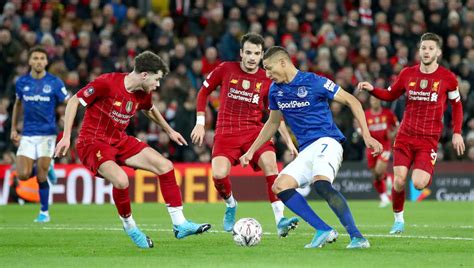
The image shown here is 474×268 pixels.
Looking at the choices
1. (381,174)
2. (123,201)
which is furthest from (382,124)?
(123,201)

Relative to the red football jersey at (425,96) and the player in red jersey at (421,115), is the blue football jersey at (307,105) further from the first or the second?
the red football jersey at (425,96)

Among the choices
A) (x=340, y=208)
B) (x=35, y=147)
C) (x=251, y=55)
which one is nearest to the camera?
(x=340, y=208)

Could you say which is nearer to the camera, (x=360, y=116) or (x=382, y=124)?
(x=360, y=116)

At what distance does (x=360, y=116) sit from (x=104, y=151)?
9.76 ft

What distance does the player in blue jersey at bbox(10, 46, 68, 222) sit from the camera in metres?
17.4

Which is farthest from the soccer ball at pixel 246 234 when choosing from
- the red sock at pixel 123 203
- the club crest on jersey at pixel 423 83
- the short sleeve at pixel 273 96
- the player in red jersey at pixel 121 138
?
the club crest on jersey at pixel 423 83

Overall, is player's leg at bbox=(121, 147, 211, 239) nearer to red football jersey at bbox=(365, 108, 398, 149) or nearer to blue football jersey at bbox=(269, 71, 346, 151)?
blue football jersey at bbox=(269, 71, 346, 151)

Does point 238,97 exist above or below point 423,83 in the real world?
below

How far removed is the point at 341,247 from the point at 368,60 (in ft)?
51.5

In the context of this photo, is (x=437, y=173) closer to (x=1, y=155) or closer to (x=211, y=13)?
Answer: (x=211, y=13)

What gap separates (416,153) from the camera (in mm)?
14430

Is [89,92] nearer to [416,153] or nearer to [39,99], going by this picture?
[416,153]

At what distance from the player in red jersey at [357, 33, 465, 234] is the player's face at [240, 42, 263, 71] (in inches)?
67.3

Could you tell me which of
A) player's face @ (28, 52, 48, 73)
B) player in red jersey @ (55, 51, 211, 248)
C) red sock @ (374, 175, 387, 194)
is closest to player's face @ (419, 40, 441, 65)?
player in red jersey @ (55, 51, 211, 248)
